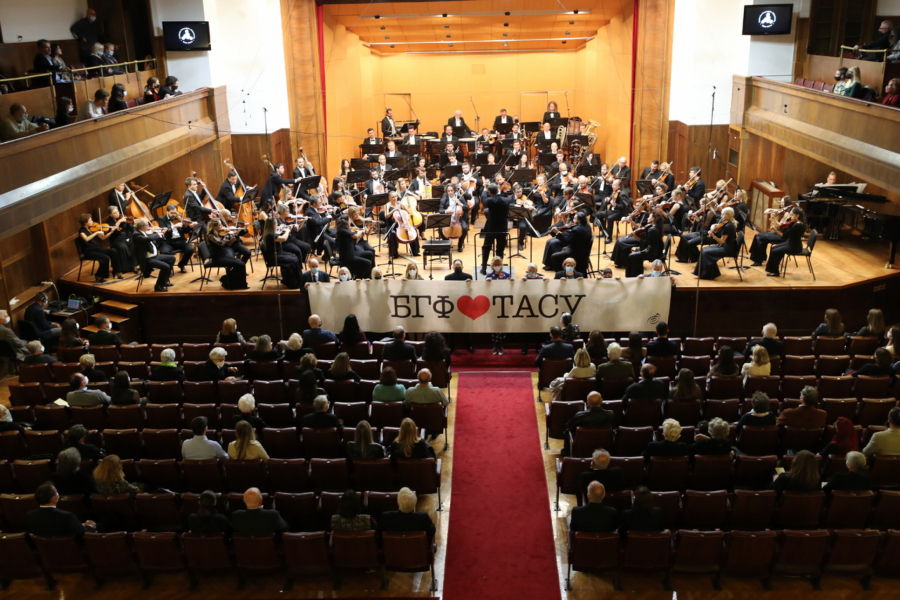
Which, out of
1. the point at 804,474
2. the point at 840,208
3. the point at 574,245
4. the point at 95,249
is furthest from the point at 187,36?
the point at 804,474

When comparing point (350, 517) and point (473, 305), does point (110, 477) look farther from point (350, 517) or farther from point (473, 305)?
point (473, 305)

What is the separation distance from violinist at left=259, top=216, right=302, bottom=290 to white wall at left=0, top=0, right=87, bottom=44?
592cm

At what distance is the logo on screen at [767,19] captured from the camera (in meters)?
15.1

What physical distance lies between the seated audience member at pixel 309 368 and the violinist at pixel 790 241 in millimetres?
6605

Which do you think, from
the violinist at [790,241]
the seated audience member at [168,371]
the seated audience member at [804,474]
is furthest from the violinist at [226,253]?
the seated audience member at [804,474]

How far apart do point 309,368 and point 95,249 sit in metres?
5.57

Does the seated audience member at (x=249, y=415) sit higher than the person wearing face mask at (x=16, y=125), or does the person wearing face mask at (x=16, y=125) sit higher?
the person wearing face mask at (x=16, y=125)

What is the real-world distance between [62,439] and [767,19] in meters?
13.9

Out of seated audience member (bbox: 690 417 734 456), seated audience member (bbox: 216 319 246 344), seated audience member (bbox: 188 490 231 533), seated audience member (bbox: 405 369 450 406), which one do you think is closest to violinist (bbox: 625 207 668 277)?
seated audience member (bbox: 405 369 450 406)

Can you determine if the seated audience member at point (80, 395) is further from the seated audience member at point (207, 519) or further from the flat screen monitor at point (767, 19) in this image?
the flat screen monitor at point (767, 19)

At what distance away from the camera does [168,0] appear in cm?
1605

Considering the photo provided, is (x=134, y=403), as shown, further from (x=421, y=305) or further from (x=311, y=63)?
(x=311, y=63)

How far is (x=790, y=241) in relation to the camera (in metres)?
11.0

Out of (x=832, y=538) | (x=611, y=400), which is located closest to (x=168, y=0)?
(x=611, y=400)
